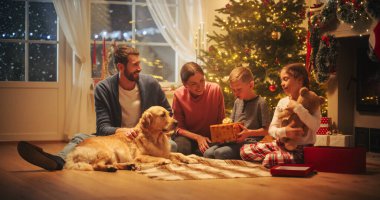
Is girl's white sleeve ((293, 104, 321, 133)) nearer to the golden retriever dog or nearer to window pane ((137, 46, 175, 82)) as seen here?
the golden retriever dog

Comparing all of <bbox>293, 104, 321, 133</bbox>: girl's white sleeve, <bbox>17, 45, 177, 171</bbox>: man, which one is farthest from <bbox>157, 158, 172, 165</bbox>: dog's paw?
<bbox>293, 104, 321, 133</bbox>: girl's white sleeve

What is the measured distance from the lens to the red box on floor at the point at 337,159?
4.03 meters

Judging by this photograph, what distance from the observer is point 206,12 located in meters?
7.45

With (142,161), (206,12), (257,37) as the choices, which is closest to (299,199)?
(142,161)

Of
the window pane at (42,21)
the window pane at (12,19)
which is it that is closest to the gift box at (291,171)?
the window pane at (42,21)

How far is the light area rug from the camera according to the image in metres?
3.78

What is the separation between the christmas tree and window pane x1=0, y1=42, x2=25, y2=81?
2315mm

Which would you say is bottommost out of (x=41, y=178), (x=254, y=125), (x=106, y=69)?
(x=41, y=178)

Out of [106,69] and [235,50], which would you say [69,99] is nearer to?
[106,69]

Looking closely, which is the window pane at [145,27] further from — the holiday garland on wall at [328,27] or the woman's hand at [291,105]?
the woman's hand at [291,105]

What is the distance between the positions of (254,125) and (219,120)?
38cm

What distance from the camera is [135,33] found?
284 inches

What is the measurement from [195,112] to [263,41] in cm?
147

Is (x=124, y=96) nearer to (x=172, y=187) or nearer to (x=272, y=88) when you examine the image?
(x=172, y=187)
